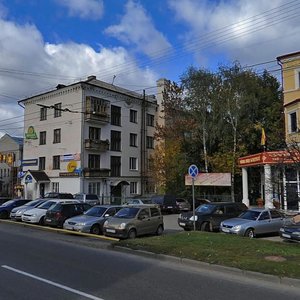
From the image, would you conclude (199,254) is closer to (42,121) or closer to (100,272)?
(100,272)

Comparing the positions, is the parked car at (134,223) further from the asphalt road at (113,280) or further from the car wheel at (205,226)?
the asphalt road at (113,280)

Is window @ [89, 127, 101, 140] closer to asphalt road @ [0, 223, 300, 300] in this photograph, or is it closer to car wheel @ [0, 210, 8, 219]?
car wheel @ [0, 210, 8, 219]

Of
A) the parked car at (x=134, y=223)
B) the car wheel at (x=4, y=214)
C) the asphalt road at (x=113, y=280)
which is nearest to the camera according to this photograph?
the asphalt road at (x=113, y=280)

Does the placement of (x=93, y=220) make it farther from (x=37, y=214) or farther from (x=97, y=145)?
(x=97, y=145)

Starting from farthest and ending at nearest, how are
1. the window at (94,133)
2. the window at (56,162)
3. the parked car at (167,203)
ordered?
the window at (56,162)
the window at (94,133)
the parked car at (167,203)

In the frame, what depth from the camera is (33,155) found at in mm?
54250

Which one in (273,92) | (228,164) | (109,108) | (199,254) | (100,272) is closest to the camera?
(100,272)

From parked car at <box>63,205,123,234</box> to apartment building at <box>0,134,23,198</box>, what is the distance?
43886 millimetres

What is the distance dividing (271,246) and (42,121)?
144 feet

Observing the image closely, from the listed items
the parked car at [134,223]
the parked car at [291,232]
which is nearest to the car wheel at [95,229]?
the parked car at [134,223]

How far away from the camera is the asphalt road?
25.6 ft

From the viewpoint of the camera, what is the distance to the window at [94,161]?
49.2 meters

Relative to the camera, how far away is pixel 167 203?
38375 millimetres

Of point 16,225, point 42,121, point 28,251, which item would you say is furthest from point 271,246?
point 42,121
